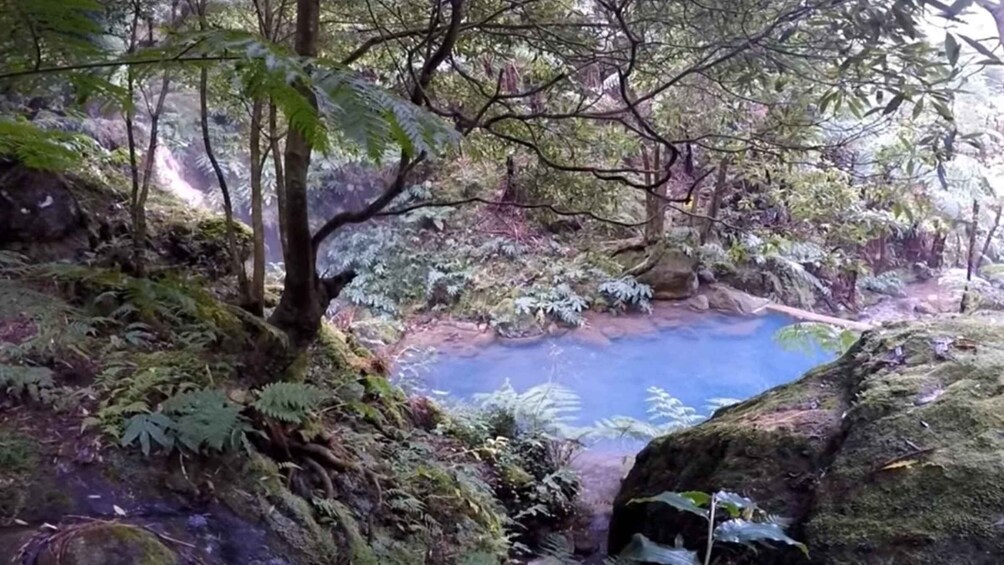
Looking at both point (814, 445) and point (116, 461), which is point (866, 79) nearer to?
point (814, 445)

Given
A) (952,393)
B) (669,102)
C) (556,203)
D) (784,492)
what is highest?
(669,102)

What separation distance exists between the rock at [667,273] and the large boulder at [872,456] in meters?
6.15

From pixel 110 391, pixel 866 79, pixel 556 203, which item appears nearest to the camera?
pixel 110 391

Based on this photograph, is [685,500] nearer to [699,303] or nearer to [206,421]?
[206,421]

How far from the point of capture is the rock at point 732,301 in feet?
29.2

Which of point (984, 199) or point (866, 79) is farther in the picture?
point (984, 199)

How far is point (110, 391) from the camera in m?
2.12

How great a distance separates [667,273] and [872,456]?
23.6 ft

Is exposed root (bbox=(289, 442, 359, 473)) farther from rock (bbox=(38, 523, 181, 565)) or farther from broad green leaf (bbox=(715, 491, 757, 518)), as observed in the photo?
broad green leaf (bbox=(715, 491, 757, 518))

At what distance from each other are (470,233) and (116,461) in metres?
8.30

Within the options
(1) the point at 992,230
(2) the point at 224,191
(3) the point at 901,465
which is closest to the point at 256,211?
(2) the point at 224,191

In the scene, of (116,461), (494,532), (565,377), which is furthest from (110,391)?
(565,377)

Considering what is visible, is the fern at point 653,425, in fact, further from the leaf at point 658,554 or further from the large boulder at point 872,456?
the leaf at point 658,554

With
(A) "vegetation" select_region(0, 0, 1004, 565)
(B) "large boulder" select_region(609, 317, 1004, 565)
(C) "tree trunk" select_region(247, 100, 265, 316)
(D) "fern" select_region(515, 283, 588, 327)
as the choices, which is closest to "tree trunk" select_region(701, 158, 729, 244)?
(D) "fern" select_region(515, 283, 588, 327)
